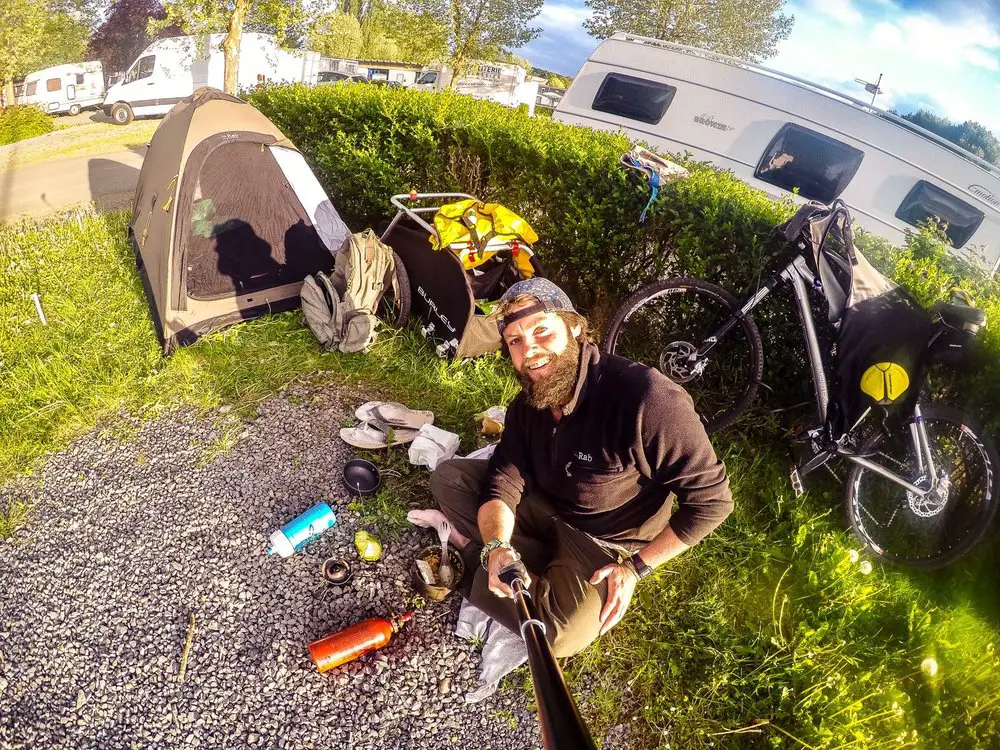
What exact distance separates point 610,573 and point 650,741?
0.85 m

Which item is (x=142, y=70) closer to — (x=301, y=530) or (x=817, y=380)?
(x=301, y=530)

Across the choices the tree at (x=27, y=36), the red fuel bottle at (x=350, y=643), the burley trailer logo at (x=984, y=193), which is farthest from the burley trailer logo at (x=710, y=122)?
the tree at (x=27, y=36)

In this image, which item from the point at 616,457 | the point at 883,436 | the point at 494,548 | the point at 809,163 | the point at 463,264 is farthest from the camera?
the point at 809,163

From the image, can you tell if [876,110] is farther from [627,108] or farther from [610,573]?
[610,573]

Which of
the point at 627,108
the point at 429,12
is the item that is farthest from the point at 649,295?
the point at 429,12

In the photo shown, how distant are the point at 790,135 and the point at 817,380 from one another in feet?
21.9

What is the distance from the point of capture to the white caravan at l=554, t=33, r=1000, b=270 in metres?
7.38

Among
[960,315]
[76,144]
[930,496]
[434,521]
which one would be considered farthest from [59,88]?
[930,496]

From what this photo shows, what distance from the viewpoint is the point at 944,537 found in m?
3.20

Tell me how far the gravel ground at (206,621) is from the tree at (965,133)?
832cm

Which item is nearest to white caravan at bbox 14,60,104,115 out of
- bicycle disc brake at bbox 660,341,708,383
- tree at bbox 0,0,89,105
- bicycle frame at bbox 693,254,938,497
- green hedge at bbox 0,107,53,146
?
tree at bbox 0,0,89,105

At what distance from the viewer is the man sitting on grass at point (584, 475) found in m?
2.15

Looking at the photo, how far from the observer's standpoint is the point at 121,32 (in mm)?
26344

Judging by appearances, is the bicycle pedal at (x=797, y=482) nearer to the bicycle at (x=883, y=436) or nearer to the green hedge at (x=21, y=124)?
the bicycle at (x=883, y=436)
